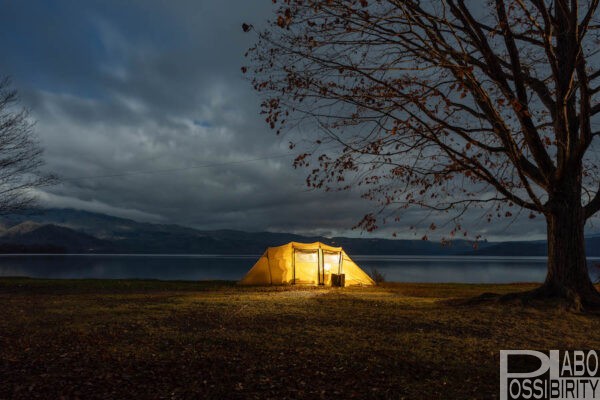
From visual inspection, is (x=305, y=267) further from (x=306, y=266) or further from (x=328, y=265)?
(x=328, y=265)

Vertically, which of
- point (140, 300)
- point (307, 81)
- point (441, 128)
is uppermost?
point (307, 81)

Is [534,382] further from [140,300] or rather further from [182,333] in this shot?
[140,300]

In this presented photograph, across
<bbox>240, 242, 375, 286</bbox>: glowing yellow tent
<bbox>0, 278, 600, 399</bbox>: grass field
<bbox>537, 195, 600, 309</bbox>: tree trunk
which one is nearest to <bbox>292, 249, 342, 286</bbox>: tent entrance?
<bbox>240, 242, 375, 286</bbox>: glowing yellow tent

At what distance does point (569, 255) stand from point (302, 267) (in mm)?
16625

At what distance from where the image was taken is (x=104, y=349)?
25.7ft

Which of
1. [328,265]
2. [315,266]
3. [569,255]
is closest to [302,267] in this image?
[315,266]

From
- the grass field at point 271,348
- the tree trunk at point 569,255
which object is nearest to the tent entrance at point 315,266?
the grass field at point 271,348

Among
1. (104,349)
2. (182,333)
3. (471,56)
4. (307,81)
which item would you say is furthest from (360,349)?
(471,56)

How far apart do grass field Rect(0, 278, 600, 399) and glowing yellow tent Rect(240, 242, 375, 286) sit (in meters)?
13.1

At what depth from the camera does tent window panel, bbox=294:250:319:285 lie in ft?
88.3

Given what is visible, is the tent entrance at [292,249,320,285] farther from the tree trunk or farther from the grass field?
the tree trunk

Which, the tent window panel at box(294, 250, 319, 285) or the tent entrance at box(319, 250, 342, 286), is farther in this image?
the tent entrance at box(319, 250, 342, 286)

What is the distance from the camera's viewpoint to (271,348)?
7918 millimetres

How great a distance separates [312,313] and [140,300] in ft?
23.9
